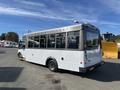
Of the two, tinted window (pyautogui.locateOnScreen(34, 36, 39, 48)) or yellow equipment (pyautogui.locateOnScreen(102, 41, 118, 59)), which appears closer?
tinted window (pyautogui.locateOnScreen(34, 36, 39, 48))

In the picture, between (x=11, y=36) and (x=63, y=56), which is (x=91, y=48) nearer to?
(x=63, y=56)

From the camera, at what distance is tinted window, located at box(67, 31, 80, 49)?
9695 millimetres

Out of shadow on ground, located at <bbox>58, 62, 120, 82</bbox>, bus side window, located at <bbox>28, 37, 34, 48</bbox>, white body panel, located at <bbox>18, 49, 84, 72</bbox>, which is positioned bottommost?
shadow on ground, located at <bbox>58, 62, 120, 82</bbox>

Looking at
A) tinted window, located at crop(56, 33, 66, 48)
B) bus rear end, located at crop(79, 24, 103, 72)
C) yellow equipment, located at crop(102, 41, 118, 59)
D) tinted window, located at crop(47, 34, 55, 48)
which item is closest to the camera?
bus rear end, located at crop(79, 24, 103, 72)

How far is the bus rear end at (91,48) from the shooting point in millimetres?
9453

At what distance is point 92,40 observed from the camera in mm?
10414

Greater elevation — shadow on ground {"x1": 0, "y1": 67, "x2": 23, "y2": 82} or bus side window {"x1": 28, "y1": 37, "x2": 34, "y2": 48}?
bus side window {"x1": 28, "y1": 37, "x2": 34, "y2": 48}

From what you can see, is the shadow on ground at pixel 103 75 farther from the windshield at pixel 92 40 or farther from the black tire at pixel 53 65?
the windshield at pixel 92 40

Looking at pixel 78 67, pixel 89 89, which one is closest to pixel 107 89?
pixel 89 89

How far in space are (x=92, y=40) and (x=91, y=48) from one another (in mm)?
547

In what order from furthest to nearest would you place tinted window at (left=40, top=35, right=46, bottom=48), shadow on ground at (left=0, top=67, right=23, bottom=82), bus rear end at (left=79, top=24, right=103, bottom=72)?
tinted window at (left=40, top=35, right=46, bottom=48) < bus rear end at (left=79, top=24, right=103, bottom=72) < shadow on ground at (left=0, top=67, right=23, bottom=82)

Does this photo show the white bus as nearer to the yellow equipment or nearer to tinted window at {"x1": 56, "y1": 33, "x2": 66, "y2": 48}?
tinted window at {"x1": 56, "y1": 33, "x2": 66, "y2": 48}

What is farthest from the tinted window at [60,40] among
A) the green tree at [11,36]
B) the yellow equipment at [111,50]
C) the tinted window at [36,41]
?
the green tree at [11,36]

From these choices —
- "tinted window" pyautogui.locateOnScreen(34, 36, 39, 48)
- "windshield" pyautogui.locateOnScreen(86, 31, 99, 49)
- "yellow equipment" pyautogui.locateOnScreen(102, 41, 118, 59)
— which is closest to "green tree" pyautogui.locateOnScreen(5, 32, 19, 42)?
"yellow equipment" pyautogui.locateOnScreen(102, 41, 118, 59)
